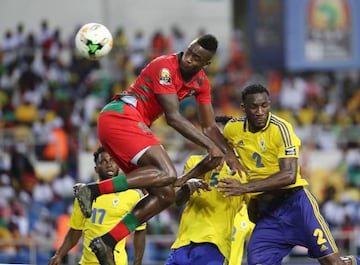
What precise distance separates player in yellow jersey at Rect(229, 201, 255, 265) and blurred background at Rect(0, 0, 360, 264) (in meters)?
4.91

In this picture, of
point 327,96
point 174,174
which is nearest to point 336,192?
point 327,96

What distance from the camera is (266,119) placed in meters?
8.99

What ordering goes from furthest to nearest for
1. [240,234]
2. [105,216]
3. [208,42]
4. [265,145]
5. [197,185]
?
[240,234], [105,216], [265,145], [197,185], [208,42]

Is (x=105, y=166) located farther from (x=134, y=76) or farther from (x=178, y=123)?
(x=134, y=76)

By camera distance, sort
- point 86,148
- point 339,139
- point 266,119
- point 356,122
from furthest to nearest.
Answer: point 356,122, point 339,139, point 86,148, point 266,119

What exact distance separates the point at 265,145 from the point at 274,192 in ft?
1.52

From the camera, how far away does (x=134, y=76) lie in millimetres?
21219

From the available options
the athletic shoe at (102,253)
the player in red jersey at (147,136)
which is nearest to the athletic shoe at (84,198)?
the player in red jersey at (147,136)

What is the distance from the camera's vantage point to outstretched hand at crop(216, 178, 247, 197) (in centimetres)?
847

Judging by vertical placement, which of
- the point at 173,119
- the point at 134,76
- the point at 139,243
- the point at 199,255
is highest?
the point at 173,119

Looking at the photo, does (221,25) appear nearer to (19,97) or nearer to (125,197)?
(19,97)

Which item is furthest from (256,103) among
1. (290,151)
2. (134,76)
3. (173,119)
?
(134,76)

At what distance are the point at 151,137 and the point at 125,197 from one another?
1466 mm

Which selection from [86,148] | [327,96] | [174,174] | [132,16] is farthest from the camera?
[132,16]
